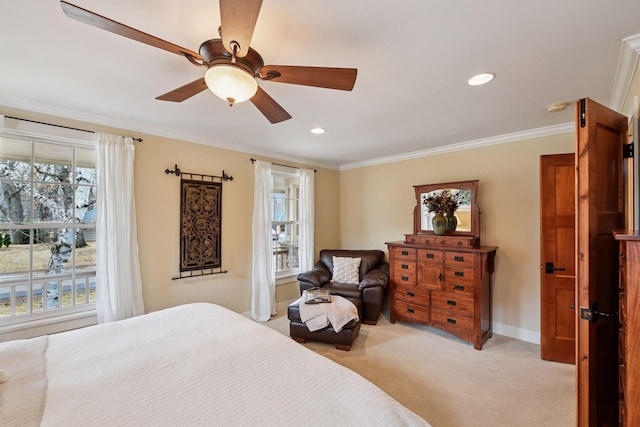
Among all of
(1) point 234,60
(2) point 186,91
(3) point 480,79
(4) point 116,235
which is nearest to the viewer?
(1) point 234,60

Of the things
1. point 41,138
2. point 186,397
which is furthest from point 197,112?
point 186,397

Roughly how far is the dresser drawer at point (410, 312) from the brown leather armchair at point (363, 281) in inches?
9.7

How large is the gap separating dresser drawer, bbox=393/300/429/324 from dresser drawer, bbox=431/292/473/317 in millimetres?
179

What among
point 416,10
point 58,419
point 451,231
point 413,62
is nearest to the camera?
point 58,419

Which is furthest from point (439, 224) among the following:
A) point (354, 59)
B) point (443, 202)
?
point (354, 59)

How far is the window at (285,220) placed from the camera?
444 cm

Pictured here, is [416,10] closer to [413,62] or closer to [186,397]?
[413,62]

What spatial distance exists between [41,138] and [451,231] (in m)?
4.59

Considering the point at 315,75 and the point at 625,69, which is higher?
the point at 625,69

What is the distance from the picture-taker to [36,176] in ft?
8.45

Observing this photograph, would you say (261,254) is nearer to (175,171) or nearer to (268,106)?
(175,171)

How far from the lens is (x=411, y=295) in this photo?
365 cm

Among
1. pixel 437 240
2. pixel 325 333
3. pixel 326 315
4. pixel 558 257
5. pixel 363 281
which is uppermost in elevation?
pixel 437 240

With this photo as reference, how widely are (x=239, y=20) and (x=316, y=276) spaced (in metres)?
3.49
